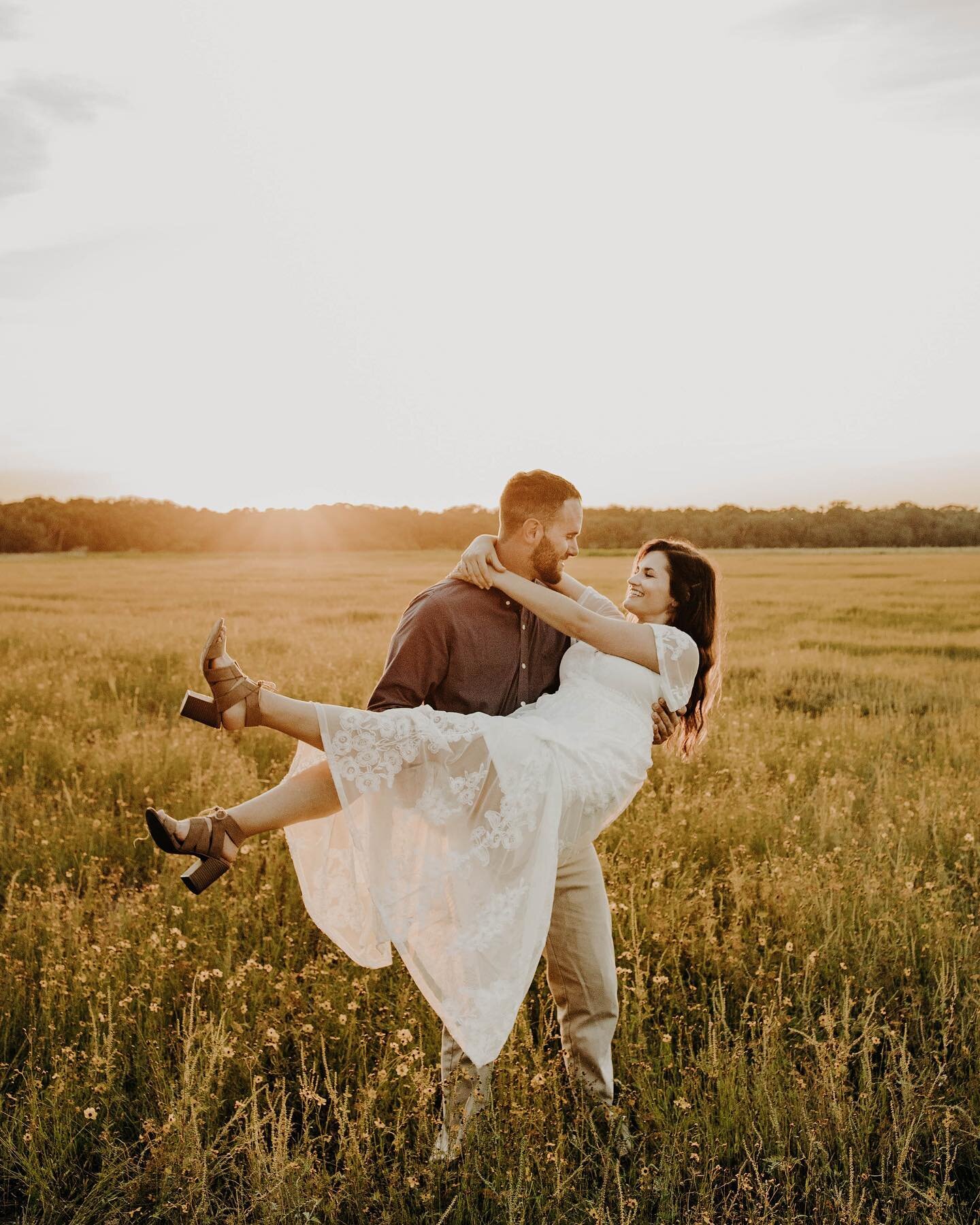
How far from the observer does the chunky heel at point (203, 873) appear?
316cm

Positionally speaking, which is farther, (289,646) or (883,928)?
(289,646)

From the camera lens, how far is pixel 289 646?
13.9 metres

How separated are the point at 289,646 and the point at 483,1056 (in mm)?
11310

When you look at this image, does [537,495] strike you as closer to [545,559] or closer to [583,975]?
[545,559]

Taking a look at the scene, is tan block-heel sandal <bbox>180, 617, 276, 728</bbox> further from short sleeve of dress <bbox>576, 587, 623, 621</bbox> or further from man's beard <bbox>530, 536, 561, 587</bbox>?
short sleeve of dress <bbox>576, 587, 623, 621</bbox>

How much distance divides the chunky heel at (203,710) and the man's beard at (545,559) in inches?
55.4

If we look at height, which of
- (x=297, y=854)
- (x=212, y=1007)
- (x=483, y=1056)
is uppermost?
(x=297, y=854)

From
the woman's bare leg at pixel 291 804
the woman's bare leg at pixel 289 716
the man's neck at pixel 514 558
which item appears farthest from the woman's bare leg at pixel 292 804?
the man's neck at pixel 514 558

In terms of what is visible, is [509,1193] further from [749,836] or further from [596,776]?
[749,836]

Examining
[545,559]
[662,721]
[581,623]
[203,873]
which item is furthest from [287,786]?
[662,721]

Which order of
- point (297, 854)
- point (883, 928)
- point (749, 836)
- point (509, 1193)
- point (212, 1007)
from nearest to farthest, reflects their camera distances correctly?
point (509, 1193) → point (297, 854) → point (212, 1007) → point (883, 928) → point (749, 836)

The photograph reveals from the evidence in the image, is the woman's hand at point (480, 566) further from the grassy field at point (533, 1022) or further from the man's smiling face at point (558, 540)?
the grassy field at point (533, 1022)

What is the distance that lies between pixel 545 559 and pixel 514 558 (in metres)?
0.13

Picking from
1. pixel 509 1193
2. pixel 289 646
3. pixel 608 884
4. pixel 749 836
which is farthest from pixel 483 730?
pixel 289 646
